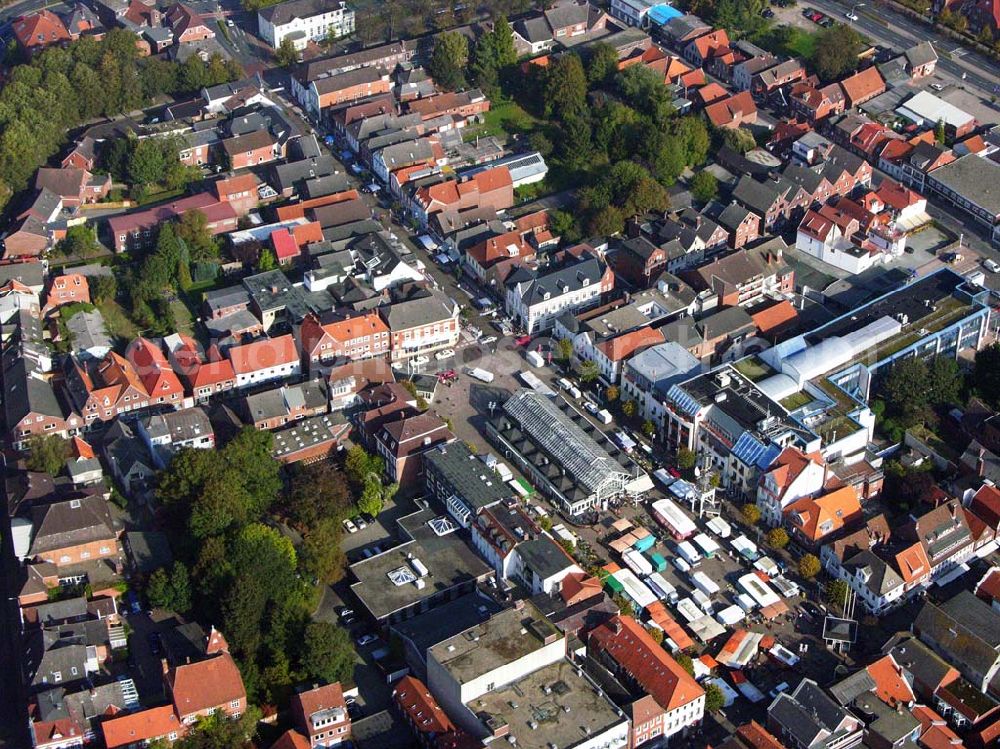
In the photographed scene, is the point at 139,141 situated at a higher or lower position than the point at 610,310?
higher

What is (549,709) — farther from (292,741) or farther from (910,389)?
(910,389)

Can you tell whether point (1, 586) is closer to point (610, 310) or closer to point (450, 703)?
point (450, 703)

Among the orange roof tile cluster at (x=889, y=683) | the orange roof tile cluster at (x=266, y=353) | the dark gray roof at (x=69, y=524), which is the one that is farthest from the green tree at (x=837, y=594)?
the dark gray roof at (x=69, y=524)

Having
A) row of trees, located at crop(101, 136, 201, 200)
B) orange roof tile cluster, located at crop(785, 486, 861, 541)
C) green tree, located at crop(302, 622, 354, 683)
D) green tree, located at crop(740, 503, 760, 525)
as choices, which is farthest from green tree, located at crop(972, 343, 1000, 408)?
row of trees, located at crop(101, 136, 201, 200)

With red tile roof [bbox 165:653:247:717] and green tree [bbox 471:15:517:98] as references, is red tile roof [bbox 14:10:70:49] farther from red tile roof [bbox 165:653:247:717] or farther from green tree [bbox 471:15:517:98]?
red tile roof [bbox 165:653:247:717]

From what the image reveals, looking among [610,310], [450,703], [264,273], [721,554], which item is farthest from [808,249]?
[450,703]
